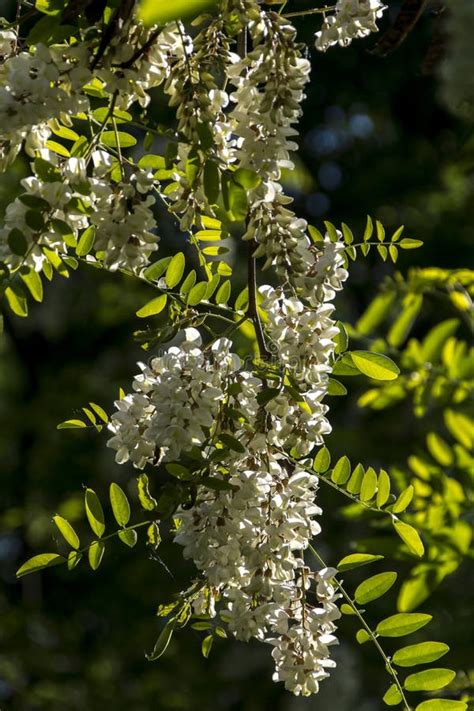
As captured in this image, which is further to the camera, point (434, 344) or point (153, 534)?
point (434, 344)

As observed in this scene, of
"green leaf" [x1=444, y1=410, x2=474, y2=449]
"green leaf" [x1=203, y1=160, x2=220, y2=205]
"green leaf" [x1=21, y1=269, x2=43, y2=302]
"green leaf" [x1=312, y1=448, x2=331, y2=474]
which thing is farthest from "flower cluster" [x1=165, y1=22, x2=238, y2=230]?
"green leaf" [x1=444, y1=410, x2=474, y2=449]

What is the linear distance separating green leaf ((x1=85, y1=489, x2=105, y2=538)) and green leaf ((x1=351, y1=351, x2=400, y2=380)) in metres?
0.19

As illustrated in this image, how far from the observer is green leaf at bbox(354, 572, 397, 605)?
0.72 metres

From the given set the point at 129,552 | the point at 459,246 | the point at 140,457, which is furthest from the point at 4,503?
the point at 140,457

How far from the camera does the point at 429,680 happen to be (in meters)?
0.73

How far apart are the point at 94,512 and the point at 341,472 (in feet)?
0.54

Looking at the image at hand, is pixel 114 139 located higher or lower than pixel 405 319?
higher

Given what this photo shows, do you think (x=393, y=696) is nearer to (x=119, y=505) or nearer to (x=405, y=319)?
(x=119, y=505)

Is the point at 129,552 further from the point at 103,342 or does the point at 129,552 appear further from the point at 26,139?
the point at 26,139

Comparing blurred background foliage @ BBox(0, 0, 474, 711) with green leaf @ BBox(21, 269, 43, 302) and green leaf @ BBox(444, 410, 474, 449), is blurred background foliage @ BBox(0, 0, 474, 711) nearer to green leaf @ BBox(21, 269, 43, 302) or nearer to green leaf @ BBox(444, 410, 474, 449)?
green leaf @ BBox(444, 410, 474, 449)

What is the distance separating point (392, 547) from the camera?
3.84 ft

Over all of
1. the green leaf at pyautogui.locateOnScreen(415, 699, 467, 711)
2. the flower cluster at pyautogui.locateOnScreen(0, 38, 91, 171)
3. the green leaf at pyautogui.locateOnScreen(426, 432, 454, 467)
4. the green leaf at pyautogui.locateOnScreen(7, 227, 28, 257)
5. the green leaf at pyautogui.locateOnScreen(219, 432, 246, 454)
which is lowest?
the green leaf at pyautogui.locateOnScreen(426, 432, 454, 467)

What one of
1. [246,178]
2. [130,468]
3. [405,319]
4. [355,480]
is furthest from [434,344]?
[130,468]

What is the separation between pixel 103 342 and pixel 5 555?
0.68 metres
